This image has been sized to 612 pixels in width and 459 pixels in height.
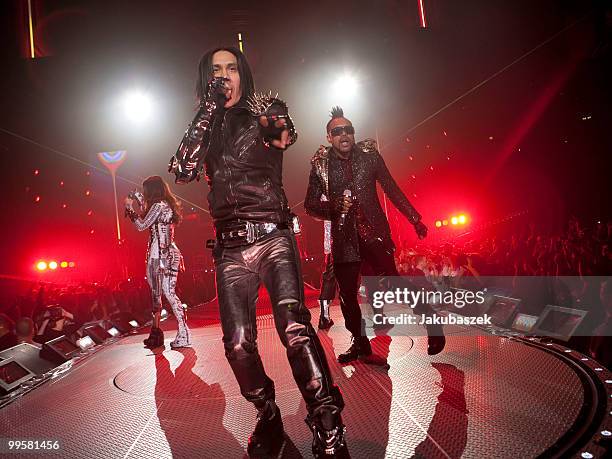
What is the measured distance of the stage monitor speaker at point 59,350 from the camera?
13.8 ft

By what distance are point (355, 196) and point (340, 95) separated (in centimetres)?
759

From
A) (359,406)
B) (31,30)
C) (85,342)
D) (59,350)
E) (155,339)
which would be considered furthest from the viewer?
(31,30)

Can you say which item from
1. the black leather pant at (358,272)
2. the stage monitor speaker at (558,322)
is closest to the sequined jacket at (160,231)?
the black leather pant at (358,272)

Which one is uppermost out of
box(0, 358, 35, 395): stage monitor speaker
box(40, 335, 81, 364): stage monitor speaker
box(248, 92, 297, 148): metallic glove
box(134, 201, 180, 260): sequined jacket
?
box(248, 92, 297, 148): metallic glove

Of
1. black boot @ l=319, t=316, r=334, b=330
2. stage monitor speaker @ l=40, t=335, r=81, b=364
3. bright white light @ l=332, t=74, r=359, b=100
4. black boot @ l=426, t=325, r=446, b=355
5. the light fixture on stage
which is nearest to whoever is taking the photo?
black boot @ l=426, t=325, r=446, b=355

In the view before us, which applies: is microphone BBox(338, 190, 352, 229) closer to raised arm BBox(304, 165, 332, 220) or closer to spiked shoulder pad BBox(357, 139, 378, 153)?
raised arm BBox(304, 165, 332, 220)

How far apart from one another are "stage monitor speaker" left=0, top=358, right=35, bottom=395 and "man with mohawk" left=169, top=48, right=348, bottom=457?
A: 2.48 metres

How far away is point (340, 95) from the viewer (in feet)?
33.5

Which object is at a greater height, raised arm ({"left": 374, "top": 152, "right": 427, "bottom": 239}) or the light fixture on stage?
raised arm ({"left": 374, "top": 152, "right": 427, "bottom": 239})

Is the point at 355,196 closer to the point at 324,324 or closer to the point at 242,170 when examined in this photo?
the point at 242,170

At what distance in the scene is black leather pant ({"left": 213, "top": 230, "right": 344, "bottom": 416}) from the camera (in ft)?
6.25

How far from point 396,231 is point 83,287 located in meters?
10.8

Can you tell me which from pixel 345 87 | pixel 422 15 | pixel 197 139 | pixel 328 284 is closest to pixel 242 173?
pixel 197 139

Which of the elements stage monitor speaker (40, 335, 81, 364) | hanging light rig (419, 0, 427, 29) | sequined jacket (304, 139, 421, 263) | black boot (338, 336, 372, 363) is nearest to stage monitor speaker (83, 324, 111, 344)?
stage monitor speaker (40, 335, 81, 364)
